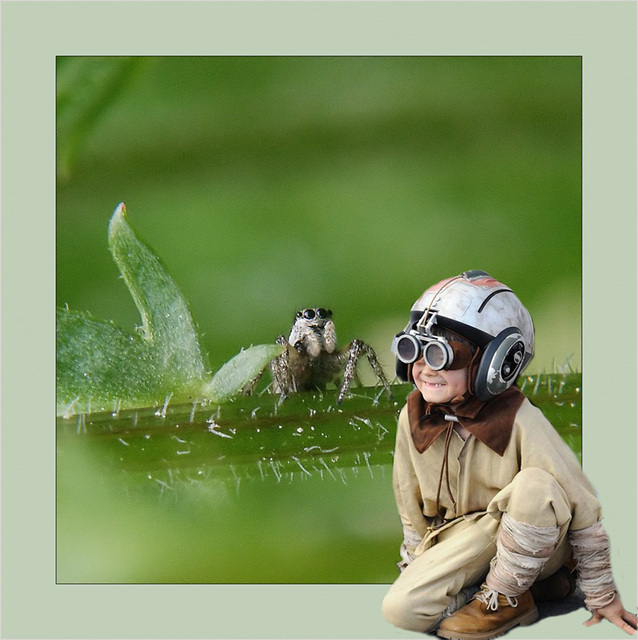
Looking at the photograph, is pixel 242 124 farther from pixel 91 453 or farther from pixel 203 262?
pixel 91 453

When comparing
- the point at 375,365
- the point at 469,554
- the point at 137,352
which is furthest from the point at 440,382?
the point at 137,352

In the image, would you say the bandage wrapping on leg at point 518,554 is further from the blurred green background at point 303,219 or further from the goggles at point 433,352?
the blurred green background at point 303,219

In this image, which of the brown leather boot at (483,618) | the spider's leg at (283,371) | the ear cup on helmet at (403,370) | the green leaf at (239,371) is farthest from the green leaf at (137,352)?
the brown leather boot at (483,618)

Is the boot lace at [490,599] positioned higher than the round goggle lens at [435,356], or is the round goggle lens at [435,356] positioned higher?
the round goggle lens at [435,356]

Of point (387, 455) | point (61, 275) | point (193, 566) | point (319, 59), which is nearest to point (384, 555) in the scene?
point (387, 455)

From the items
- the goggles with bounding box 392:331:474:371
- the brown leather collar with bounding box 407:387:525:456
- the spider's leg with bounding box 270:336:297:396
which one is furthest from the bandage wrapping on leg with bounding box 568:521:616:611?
the spider's leg with bounding box 270:336:297:396

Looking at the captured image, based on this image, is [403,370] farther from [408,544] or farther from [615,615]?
[615,615]
